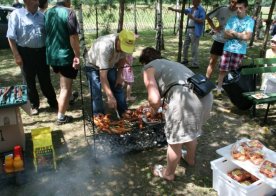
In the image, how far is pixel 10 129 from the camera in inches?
147

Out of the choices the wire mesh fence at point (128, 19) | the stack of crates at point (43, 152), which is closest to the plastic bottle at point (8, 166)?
the stack of crates at point (43, 152)

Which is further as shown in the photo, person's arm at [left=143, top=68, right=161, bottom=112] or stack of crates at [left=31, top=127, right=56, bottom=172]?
stack of crates at [left=31, top=127, right=56, bottom=172]

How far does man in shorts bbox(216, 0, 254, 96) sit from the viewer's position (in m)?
5.07

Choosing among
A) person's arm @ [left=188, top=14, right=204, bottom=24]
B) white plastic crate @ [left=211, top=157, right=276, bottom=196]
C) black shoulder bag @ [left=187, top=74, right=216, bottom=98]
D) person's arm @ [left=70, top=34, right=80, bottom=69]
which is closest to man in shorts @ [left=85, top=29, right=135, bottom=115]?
person's arm @ [left=70, top=34, right=80, bottom=69]

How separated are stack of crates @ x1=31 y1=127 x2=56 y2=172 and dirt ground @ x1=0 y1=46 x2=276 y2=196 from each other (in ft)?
0.29

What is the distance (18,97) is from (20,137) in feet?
1.71

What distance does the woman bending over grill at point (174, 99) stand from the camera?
3014 mm

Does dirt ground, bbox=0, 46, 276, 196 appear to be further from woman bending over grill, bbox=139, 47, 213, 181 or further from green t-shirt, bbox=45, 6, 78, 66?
green t-shirt, bbox=45, 6, 78, 66

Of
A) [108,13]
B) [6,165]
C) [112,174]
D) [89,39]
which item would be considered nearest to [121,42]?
[112,174]

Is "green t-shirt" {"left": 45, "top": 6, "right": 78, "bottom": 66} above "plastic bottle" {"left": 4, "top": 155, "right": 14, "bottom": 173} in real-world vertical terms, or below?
above

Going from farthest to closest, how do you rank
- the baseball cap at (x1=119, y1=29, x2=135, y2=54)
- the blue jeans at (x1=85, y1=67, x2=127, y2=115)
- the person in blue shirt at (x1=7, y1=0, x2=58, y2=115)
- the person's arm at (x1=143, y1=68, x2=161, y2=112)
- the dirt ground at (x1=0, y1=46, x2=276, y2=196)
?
1. the person in blue shirt at (x1=7, y1=0, x2=58, y2=115)
2. the blue jeans at (x1=85, y1=67, x2=127, y2=115)
3. the baseball cap at (x1=119, y1=29, x2=135, y2=54)
4. the dirt ground at (x1=0, y1=46, x2=276, y2=196)
5. the person's arm at (x1=143, y1=68, x2=161, y2=112)

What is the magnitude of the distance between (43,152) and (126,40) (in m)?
1.63

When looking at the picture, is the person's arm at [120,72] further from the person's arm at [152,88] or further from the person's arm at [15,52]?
the person's arm at [15,52]

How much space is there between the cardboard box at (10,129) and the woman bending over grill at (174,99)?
1684mm
